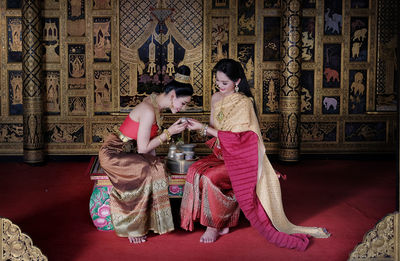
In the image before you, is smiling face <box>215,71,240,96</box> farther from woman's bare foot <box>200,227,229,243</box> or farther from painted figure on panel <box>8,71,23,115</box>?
painted figure on panel <box>8,71,23,115</box>

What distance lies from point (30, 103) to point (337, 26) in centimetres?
549

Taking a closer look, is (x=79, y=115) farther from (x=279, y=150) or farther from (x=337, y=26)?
(x=337, y=26)

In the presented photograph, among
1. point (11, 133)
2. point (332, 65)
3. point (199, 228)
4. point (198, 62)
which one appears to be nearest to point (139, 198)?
point (199, 228)

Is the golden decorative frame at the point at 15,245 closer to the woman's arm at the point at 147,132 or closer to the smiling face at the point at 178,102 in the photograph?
the woman's arm at the point at 147,132

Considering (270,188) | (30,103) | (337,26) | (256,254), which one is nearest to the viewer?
(256,254)

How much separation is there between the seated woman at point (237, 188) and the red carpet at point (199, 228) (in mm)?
141

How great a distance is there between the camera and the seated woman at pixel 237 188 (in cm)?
395

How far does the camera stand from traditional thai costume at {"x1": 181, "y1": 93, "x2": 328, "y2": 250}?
155 inches

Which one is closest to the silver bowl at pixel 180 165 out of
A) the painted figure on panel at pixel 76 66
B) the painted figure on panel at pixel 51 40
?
the painted figure on panel at pixel 76 66

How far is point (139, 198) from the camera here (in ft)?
12.9

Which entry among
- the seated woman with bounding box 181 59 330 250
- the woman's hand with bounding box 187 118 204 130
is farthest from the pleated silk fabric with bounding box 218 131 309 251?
the woman's hand with bounding box 187 118 204 130

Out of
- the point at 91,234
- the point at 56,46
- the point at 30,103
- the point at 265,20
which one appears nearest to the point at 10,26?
the point at 56,46

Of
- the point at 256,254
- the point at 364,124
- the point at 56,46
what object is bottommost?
the point at 256,254

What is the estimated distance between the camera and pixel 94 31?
25.3 ft
